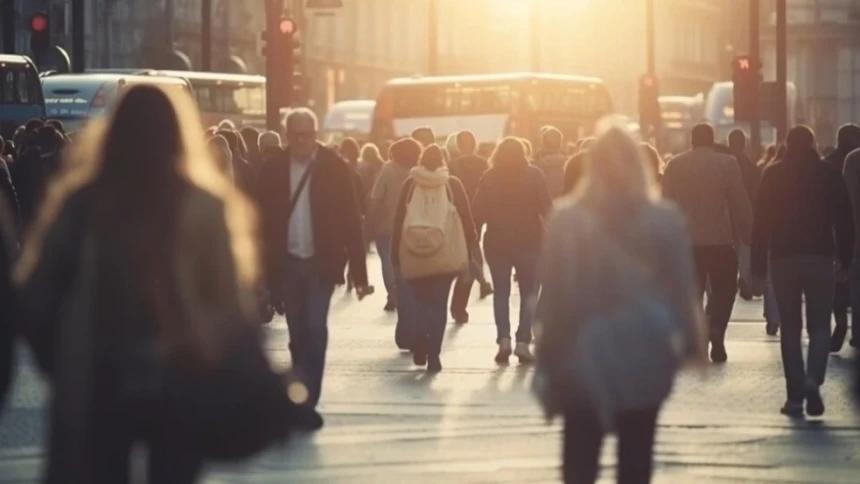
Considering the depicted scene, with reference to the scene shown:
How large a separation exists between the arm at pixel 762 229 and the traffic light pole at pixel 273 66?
12014mm

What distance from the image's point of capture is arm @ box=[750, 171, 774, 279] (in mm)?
13492

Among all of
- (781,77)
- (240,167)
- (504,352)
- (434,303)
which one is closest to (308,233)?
(434,303)

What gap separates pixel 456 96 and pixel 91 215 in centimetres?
4744

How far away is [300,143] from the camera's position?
42.0 ft

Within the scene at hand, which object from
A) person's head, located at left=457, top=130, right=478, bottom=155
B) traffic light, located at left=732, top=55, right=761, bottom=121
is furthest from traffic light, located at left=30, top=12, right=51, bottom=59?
person's head, located at left=457, top=130, right=478, bottom=155

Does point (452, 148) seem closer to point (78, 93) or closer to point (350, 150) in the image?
point (350, 150)

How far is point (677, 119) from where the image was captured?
78938mm

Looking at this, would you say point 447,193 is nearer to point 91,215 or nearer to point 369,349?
point 369,349

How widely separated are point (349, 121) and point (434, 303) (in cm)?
5351

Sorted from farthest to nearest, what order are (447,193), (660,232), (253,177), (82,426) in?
(253,177) < (447,193) < (660,232) < (82,426)

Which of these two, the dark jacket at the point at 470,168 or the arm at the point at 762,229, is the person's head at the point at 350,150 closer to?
the dark jacket at the point at 470,168

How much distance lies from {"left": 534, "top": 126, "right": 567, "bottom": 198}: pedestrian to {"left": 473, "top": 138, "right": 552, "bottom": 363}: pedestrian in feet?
12.2

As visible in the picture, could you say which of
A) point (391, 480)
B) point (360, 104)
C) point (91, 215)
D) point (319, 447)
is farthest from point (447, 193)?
point (360, 104)

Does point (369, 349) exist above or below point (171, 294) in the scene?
below
